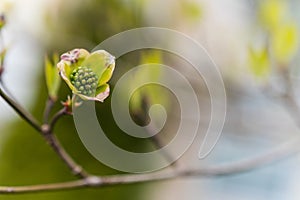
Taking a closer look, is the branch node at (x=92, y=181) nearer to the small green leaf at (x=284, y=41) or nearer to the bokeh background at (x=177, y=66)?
the bokeh background at (x=177, y=66)

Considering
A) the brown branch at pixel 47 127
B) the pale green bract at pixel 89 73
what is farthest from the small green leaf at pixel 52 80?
the pale green bract at pixel 89 73

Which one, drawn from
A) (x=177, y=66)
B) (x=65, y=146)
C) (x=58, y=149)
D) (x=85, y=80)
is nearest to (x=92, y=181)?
(x=58, y=149)

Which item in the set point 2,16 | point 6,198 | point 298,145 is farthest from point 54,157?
point 2,16

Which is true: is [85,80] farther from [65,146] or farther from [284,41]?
[65,146]

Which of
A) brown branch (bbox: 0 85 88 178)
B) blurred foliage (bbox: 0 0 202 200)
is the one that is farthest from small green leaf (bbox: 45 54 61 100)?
blurred foliage (bbox: 0 0 202 200)

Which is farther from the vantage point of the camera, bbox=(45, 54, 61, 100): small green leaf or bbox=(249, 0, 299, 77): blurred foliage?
bbox=(249, 0, 299, 77): blurred foliage

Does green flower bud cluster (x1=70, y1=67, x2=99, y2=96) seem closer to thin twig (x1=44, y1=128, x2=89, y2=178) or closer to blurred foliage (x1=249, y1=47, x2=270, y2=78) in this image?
thin twig (x1=44, y1=128, x2=89, y2=178)
